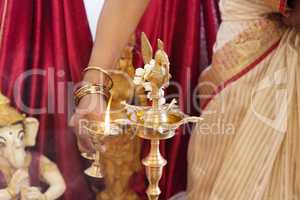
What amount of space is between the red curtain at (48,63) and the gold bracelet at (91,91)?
0.59ft

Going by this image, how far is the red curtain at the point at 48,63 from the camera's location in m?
0.83

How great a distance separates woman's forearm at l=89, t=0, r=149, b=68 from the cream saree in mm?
184

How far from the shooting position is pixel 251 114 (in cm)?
71

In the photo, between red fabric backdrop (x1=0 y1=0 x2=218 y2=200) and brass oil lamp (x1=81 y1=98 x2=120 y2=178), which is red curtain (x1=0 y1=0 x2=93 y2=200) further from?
brass oil lamp (x1=81 y1=98 x2=120 y2=178)

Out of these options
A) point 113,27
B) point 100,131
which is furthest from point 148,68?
point 113,27

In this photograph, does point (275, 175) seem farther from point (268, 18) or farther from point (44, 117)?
point (44, 117)

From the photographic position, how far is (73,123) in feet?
2.79

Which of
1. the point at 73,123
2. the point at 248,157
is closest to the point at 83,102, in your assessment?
the point at 73,123

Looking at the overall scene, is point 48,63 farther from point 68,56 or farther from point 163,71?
point 163,71

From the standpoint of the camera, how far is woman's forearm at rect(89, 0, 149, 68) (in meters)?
0.81

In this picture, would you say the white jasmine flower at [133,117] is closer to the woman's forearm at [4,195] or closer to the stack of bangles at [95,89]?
the stack of bangles at [95,89]

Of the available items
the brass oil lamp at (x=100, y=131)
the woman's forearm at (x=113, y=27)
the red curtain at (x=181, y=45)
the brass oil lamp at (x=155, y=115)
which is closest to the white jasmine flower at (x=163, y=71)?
the brass oil lamp at (x=155, y=115)

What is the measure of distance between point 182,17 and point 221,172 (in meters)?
0.43

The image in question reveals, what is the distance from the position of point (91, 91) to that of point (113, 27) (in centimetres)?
18
